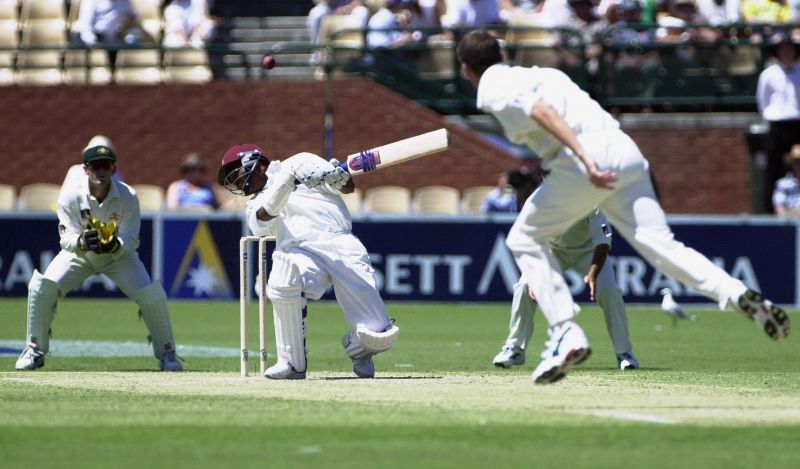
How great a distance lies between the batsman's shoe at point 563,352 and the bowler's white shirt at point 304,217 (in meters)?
2.42

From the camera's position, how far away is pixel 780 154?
2008 cm

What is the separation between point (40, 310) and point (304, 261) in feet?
9.13

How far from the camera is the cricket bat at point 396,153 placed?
9586 mm

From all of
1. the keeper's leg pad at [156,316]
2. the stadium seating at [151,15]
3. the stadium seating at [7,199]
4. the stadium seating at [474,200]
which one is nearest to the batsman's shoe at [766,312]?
A: the keeper's leg pad at [156,316]

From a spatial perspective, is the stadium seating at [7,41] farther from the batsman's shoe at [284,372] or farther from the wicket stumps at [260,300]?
the batsman's shoe at [284,372]

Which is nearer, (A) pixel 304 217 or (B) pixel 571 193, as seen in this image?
(B) pixel 571 193

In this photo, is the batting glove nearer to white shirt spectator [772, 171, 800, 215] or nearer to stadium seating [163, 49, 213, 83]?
white shirt spectator [772, 171, 800, 215]

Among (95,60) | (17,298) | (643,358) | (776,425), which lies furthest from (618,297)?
(95,60)

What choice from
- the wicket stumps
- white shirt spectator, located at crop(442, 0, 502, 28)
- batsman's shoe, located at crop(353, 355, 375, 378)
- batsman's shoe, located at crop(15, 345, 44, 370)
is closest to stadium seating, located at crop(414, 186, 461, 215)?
white shirt spectator, located at crop(442, 0, 502, 28)

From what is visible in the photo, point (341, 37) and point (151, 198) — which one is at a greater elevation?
point (341, 37)

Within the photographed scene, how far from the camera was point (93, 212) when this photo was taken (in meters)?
11.6

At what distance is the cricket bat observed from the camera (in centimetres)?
959

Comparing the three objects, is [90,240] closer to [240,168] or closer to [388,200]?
[240,168]

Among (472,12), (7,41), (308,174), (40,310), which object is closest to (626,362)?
(308,174)
